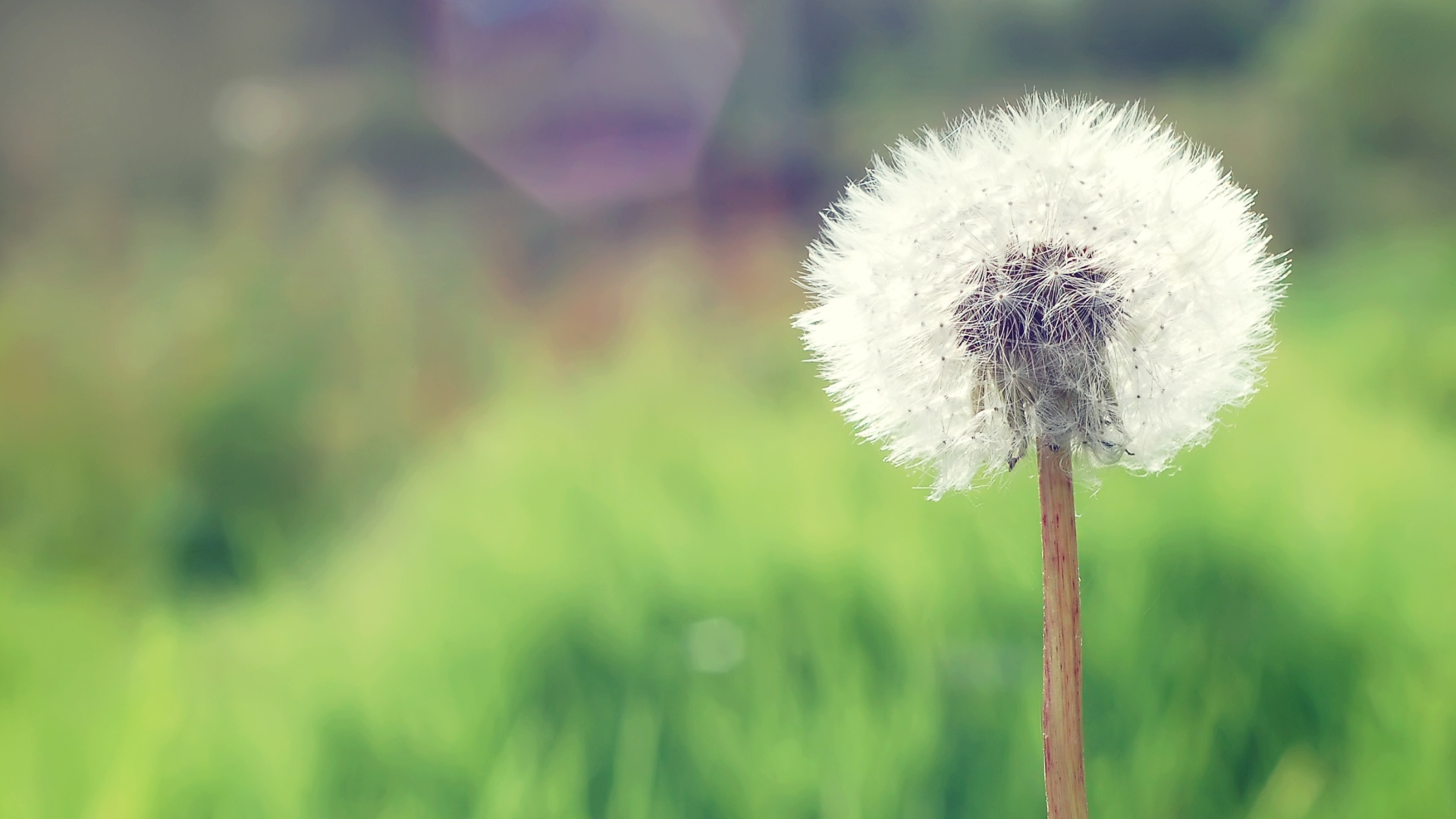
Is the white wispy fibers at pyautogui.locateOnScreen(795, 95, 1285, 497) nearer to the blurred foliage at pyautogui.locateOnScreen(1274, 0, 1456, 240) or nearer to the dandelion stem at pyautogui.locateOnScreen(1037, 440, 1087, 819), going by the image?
the dandelion stem at pyautogui.locateOnScreen(1037, 440, 1087, 819)

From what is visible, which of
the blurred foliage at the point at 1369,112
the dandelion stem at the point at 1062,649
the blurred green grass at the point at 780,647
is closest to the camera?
the dandelion stem at the point at 1062,649

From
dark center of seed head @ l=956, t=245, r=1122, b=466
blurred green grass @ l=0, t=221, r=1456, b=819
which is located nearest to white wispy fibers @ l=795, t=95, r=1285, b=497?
dark center of seed head @ l=956, t=245, r=1122, b=466

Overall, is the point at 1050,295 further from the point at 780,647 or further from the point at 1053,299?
the point at 780,647

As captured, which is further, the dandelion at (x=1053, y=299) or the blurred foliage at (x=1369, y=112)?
the blurred foliage at (x=1369, y=112)

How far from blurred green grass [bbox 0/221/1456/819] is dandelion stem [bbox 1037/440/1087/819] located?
351mm

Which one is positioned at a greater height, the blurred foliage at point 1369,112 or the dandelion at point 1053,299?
the blurred foliage at point 1369,112

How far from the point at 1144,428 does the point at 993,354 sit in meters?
0.10

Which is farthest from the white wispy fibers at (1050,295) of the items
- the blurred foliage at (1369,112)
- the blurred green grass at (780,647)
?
the blurred foliage at (1369,112)

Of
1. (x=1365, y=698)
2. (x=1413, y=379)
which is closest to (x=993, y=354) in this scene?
(x=1365, y=698)

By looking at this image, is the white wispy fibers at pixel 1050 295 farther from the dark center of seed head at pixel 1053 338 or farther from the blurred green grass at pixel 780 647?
the blurred green grass at pixel 780 647

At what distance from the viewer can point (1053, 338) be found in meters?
0.47

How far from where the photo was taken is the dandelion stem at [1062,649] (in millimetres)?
421

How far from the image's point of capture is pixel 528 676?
2.97 feet

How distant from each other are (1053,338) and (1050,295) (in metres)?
0.02
